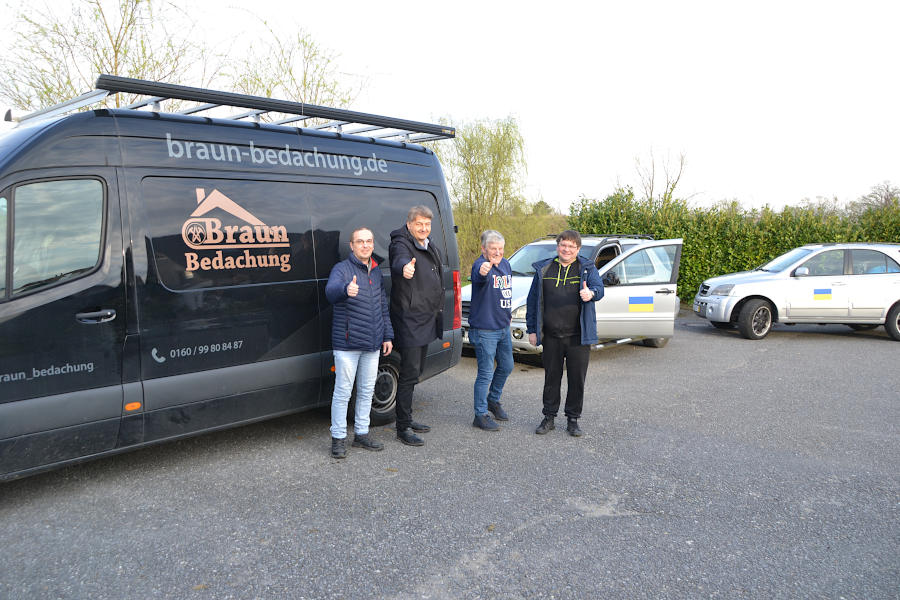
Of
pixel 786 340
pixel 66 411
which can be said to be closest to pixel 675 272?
pixel 786 340

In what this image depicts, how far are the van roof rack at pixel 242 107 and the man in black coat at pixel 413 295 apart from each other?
3.05ft

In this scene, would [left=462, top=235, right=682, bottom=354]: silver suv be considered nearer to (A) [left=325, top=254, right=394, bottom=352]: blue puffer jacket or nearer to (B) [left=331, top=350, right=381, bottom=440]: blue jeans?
(B) [left=331, top=350, right=381, bottom=440]: blue jeans

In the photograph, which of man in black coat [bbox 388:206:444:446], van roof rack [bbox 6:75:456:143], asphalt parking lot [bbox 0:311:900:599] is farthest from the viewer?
man in black coat [bbox 388:206:444:446]

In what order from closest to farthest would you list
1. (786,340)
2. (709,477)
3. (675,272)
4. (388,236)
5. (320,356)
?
1. (709,477)
2. (320,356)
3. (388,236)
4. (675,272)
5. (786,340)

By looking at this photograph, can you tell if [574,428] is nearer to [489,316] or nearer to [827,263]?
[489,316]

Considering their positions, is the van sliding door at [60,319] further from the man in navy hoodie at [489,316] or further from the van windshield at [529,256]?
the van windshield at [529,256]

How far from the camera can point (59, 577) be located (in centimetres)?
302

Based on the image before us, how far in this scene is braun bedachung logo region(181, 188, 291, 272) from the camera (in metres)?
4.16

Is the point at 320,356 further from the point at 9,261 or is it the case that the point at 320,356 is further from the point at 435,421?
the point at 9,261

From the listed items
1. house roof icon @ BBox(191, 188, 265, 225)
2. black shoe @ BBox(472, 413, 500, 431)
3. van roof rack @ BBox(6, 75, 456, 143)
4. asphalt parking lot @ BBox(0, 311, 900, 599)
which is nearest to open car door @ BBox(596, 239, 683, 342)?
asphalt parking lot @ BBox(0, 311, 900, 599)

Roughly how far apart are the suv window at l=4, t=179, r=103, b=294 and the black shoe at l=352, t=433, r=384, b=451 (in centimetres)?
224

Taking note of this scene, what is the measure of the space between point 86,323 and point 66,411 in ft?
1.70

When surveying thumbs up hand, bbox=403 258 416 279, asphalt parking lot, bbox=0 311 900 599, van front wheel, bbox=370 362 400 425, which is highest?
thumbs up hand, bbox=403 258 416 279

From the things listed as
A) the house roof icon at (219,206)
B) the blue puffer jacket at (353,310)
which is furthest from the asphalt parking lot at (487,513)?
the house roof icon at (219,206)
